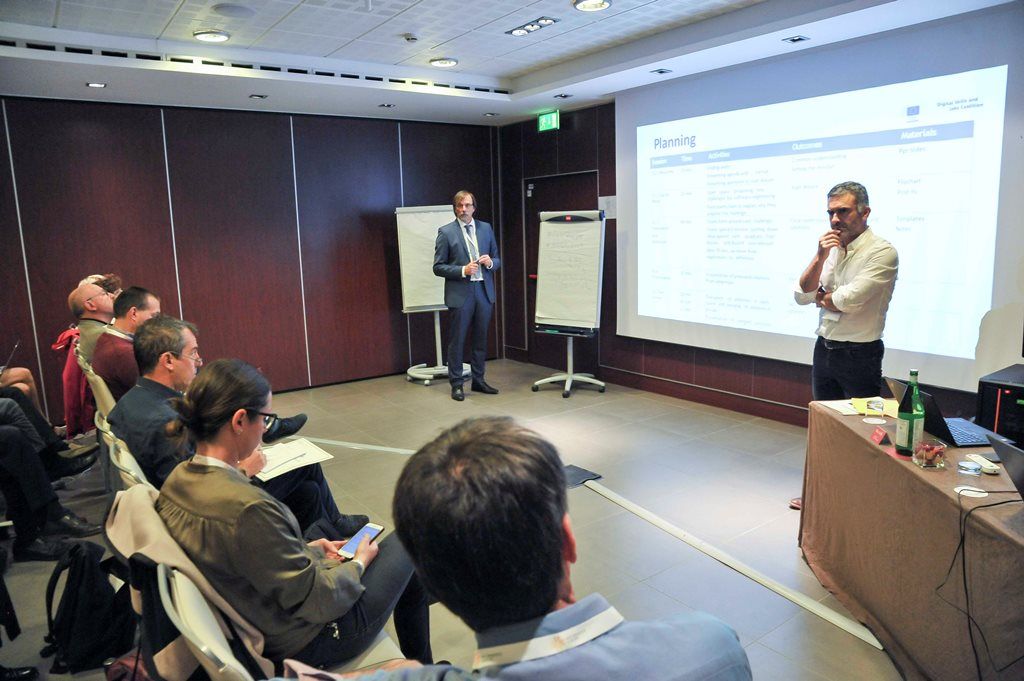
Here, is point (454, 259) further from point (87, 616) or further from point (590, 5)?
point (87, 616)

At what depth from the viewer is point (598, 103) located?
5.80 m

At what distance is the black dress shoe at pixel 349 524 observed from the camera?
2684 millimetres

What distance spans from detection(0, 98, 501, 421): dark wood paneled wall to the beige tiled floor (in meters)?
0.69

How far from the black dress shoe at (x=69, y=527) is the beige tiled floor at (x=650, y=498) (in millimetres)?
227

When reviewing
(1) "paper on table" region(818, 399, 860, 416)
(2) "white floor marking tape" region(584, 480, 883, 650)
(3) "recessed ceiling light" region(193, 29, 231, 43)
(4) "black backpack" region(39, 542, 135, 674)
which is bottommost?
(2) "white floor marking tape" region(584, 480, 883, 650)

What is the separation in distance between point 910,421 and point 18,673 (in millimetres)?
2939

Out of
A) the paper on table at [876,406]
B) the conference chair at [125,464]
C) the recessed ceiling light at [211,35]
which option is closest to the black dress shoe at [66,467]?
the conference chair at [125,464]

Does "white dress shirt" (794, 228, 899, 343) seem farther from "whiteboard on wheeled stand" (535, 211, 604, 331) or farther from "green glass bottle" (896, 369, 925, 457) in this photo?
"whiteboard on wheeled stand" (535, 211, 604, 331)

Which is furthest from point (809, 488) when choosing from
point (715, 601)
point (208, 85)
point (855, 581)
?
point (208, 85)

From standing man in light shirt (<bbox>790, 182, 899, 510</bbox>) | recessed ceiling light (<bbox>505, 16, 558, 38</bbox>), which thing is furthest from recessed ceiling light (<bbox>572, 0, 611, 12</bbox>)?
Result: standing man in light shirt (<bbox>790, 182, 899, 510</bbox>)

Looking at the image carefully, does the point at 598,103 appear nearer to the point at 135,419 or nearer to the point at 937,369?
the point at 937,369

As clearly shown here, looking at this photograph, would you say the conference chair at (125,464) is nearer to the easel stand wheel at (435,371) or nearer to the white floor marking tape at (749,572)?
the white floor marking tape at (749,572)

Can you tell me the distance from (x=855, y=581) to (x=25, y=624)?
3.05m

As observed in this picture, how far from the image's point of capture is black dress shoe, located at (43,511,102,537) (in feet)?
10.2
